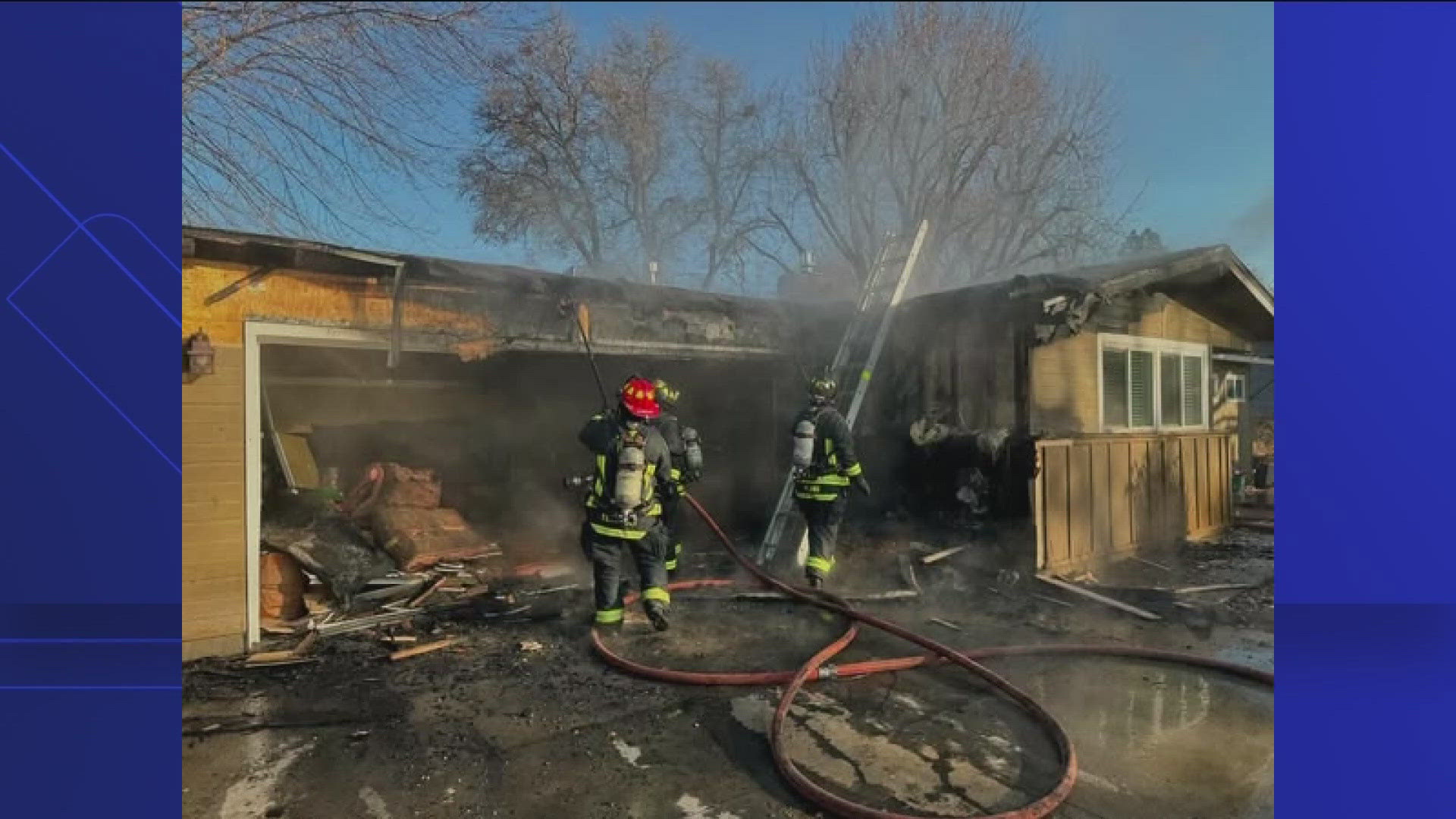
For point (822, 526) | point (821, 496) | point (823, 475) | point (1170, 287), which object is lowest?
point (822, 526)

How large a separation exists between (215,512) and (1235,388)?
13069 mm

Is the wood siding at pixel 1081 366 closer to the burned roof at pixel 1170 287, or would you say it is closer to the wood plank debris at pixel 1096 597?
the burned roof at pixel 1170 287

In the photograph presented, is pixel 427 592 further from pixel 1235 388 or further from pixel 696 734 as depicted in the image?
pixel 1235 388

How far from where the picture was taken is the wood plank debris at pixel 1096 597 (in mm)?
6336

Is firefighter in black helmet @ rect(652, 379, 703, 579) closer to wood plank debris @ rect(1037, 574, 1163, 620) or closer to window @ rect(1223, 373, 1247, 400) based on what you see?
wood plank debris @ rect(1037, 574, 1163, 620)

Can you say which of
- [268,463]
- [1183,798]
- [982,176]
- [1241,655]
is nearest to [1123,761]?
[1183,798]

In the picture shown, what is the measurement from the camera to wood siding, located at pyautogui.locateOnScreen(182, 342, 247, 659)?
5.48 m

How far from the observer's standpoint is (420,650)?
5.62 meters

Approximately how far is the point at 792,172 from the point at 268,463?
52.1 feet

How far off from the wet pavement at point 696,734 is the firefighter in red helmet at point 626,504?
0.37 metres

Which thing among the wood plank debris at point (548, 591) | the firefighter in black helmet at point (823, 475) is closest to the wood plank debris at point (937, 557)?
the firefighter in black helmet at point (823, 475)

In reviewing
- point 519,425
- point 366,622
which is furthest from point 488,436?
point 366,622

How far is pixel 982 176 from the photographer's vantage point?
2006cm

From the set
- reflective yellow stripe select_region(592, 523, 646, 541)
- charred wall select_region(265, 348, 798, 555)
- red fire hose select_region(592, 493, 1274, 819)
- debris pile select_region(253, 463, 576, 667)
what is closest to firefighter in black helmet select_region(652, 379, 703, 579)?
reflective yellow stripe select_region(592, 523, 646, 541)
